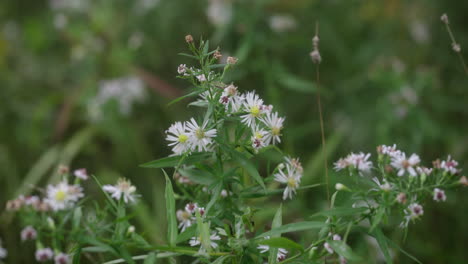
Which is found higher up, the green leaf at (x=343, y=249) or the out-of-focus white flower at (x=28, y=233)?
the out-of-focus white flower at (x=28, y=233)

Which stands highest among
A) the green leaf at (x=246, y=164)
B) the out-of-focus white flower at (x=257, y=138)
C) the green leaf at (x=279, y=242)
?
the out-of-focus white flower at (x=257, y=138)

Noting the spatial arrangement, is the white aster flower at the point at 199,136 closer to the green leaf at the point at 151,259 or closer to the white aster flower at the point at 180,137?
the white aster flower at the point at 180,137

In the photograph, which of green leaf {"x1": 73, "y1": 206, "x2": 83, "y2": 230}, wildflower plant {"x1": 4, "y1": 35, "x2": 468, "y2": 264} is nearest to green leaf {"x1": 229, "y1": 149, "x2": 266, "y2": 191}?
wildflower plant {"x1": 4, "y1": 35, "x2": 468, "y2": 264}

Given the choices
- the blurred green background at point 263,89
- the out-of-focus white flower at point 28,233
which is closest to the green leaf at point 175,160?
the out-of-focus white flower at point 28,233

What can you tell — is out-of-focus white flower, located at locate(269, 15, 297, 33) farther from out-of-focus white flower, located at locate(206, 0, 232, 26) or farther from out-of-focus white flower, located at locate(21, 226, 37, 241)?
out-of-focus white flower, located at locate(21, 226, 37, 241)

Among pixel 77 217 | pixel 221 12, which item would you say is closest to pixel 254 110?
pixel 77 217

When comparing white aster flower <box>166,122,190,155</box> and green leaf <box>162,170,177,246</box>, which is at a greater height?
white aster flower <box>166,122,190,155</box>
